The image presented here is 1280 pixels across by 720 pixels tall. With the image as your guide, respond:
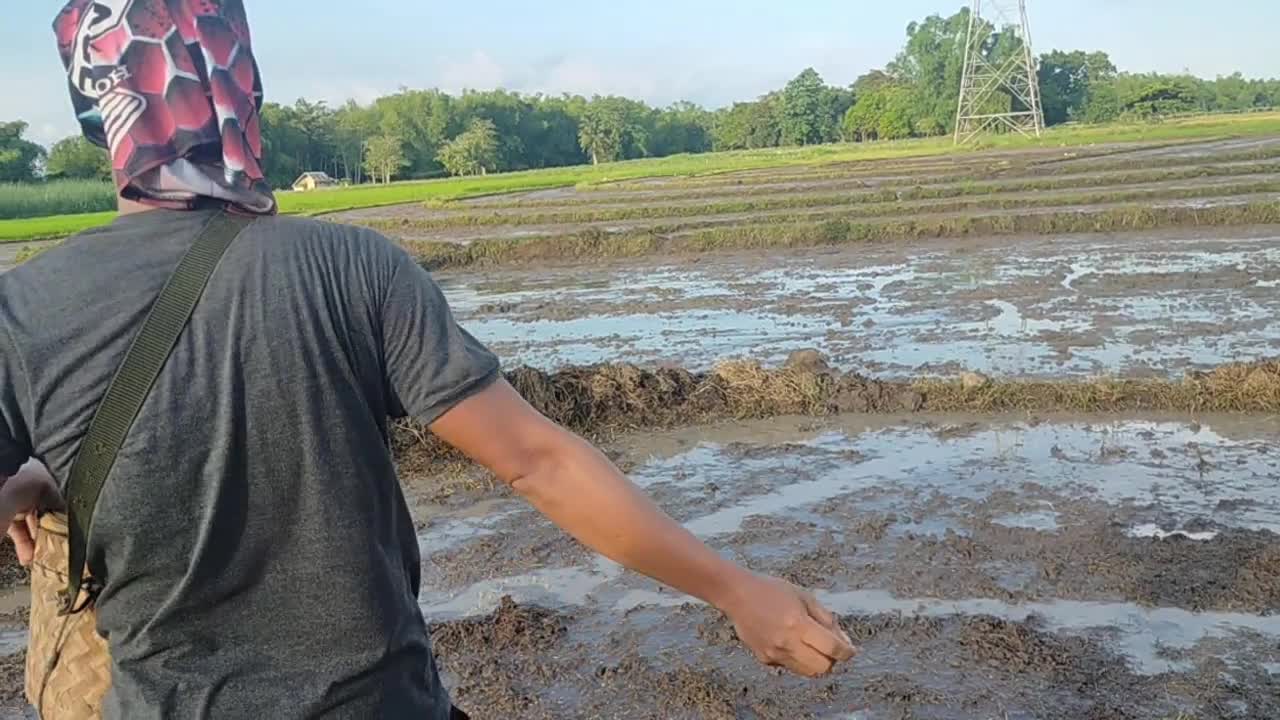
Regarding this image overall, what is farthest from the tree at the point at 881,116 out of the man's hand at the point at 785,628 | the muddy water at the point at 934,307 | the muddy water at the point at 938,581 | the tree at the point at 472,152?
the man's hand at the point at 785,628

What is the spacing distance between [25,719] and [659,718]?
2624mm

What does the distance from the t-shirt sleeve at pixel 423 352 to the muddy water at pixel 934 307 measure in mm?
8559

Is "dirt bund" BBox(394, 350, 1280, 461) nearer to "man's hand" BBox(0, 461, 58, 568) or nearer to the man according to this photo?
"man's hand" BBox(0, 461, 58, 568)

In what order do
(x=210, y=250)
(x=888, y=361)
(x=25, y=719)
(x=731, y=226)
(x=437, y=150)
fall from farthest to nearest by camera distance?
(x=437, y=150) < (x=731, y=226) < (x=888, y=361) < (x=25, y=719) < (x=210, y=250)

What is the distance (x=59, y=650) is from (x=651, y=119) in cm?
9978

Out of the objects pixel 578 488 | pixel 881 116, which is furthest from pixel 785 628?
pixel 881 116

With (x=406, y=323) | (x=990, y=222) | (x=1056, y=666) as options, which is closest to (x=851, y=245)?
(x=990, y=222)

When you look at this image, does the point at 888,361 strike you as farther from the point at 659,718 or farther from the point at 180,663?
the point at 180,663

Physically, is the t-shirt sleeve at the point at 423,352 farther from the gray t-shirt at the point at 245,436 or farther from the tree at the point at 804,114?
the tree at the point at 804,114

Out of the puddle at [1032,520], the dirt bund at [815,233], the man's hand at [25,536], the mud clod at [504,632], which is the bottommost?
the mud clod at [504,632]

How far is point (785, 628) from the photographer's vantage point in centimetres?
143

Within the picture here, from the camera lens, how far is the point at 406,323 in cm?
134

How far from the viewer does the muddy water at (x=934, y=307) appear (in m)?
10.1

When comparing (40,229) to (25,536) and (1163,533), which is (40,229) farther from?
(25,536)
